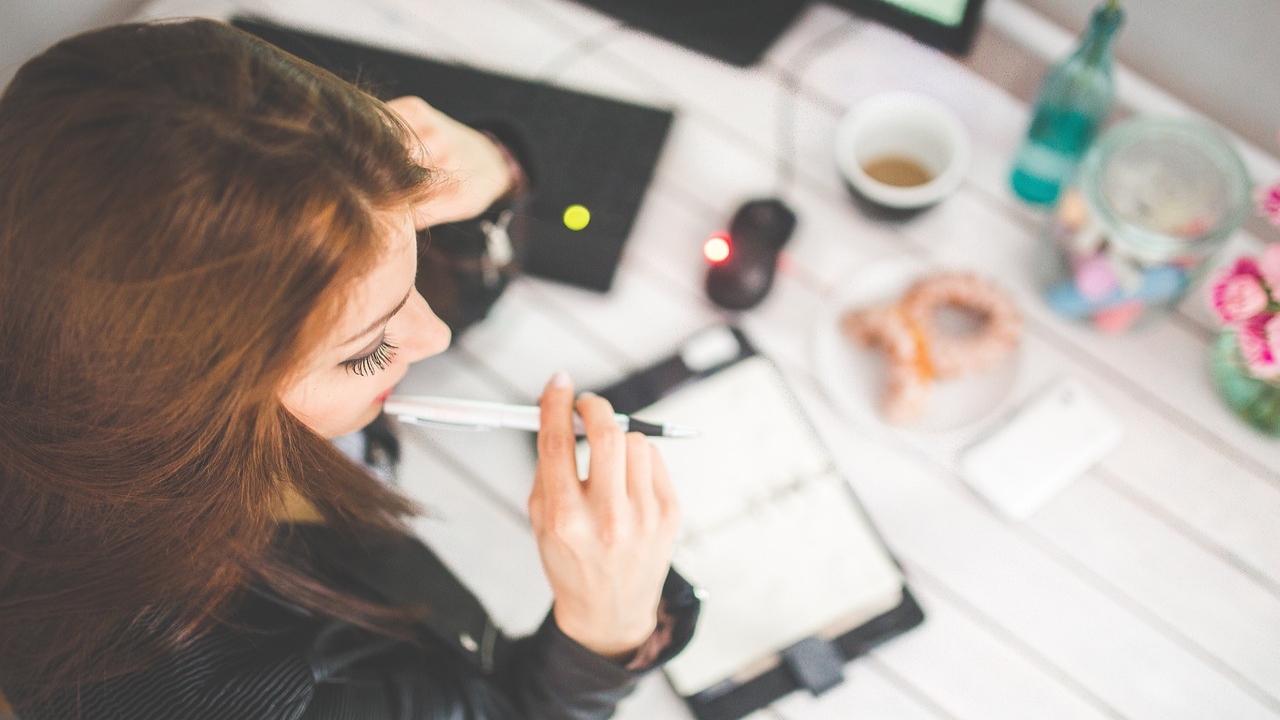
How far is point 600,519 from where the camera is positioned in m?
0.65

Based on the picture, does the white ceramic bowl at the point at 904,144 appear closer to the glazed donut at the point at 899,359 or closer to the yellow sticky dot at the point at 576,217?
the glazed donut at the point at 899,359

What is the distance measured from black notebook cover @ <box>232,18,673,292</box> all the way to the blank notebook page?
7.1 inches

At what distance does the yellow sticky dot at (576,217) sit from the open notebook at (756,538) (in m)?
0.16

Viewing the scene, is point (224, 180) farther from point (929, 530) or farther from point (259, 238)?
point (929, 530)

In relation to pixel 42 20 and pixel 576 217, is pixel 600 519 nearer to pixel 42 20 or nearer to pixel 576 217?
pixel 576 217

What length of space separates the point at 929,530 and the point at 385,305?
0.56 m

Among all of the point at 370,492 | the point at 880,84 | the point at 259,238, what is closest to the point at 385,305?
the point at 259,238

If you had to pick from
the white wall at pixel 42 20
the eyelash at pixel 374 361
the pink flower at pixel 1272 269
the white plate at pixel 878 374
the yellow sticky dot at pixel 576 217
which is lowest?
the white plate at pixel 878 374

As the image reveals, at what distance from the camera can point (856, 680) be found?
0.81m

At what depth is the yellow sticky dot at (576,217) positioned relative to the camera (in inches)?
34.5

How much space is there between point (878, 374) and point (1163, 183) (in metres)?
0.30

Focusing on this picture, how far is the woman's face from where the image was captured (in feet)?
1.73

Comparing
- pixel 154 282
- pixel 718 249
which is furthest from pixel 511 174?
pixel 154 282

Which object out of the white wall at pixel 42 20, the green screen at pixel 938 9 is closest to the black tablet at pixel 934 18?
the green screen at pixel 938 9
